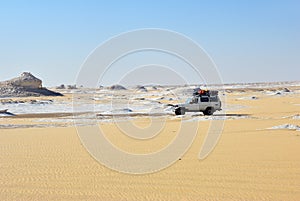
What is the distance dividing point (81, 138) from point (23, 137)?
2.75 metres

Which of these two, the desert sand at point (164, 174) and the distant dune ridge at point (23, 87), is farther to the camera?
the distant dune ridge at point (23, 87)

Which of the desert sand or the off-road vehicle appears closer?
the desert sand

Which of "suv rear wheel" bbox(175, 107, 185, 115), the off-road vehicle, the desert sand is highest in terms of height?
the off-road vehicle

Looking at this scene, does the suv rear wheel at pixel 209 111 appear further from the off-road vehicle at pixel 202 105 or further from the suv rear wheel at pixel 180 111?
the suv rear wheel at pixel 180 111

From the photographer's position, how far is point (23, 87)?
83.7 metres

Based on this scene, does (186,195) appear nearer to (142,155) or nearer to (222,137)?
(142,155)

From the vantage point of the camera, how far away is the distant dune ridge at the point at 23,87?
7932 centimetres

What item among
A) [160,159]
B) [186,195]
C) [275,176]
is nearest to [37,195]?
[186,195]

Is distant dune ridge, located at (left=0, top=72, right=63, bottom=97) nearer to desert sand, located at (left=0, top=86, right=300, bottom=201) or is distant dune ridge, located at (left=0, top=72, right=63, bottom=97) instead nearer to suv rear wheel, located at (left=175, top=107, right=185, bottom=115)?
suv rear wheel, located at (left=175, top=107, right=185, bottom=115)

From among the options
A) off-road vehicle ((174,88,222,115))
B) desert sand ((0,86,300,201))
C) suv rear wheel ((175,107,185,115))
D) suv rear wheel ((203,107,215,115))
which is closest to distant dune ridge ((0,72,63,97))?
suv rear wheel ((175,107,185,115))

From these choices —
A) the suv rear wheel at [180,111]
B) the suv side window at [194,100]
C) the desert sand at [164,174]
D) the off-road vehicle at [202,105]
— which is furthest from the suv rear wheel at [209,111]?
the desert sand at [164,174]

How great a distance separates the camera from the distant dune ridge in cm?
7932

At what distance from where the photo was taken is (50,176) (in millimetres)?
9781

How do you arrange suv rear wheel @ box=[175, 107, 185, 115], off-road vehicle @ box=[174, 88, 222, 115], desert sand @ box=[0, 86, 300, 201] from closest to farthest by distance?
desert sand @ box=[0, 86, 300, 201] → off-road vehicle @ box=[174, 88, 222, 115] → suv rear wheel @ box=[175, 107, 185, 115]
